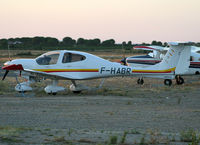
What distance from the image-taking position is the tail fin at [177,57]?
53.7 feet

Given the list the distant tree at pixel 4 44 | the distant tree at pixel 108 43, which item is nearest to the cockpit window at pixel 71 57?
the distant tree at pixel 4 44

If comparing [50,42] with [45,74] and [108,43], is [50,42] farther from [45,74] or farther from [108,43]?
[45,74]

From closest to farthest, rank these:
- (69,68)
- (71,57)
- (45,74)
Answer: (45,74), (69,68), (71,57)

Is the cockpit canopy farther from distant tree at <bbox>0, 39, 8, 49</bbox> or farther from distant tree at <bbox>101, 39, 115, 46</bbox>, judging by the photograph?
distant tree at <bbox>101, 39, 115, 46</bbox>

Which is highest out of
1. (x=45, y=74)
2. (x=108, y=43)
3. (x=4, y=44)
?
(x=4, y=44)

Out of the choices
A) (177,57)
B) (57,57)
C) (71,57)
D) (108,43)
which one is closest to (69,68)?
(71,57)

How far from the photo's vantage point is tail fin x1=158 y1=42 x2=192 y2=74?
1636cm

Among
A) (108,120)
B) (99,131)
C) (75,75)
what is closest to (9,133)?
(99,131)

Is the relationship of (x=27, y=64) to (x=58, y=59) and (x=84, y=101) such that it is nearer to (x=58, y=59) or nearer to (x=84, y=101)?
(x=58, y=59)

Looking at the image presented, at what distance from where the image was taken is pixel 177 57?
54.6ft

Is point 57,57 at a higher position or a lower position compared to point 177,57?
higher

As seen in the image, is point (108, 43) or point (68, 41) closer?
point (68, 41)

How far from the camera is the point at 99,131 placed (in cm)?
735

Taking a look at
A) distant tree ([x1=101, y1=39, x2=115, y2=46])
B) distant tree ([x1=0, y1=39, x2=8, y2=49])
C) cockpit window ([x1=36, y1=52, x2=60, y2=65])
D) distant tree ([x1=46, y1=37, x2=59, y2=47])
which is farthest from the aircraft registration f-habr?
distant tree ([x1=101, y1=39, x2=115, y2=46])
